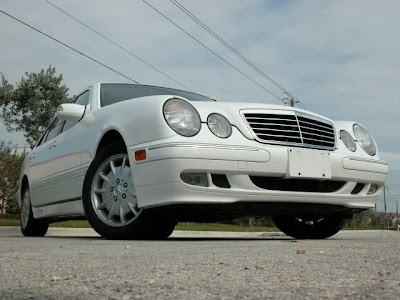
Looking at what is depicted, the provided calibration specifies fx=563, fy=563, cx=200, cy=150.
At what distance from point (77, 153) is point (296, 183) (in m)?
2.18

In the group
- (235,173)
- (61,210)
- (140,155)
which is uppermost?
(140,155)

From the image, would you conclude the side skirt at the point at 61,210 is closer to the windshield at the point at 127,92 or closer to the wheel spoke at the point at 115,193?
the wheel spoke at the point at 115,193

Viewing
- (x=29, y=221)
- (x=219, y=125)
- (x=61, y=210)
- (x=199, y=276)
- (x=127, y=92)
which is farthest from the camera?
(x=29, y=221)

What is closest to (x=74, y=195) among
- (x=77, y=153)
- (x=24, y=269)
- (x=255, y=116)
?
(x=77, y=153)

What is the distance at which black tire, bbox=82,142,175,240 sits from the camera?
4.50 m

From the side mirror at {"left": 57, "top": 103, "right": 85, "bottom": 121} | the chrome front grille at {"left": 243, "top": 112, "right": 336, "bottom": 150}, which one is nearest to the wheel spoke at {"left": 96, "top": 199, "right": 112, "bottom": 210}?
the side mirror at {"left": 57, "top": 103, "right": 85, "bottom": 121}

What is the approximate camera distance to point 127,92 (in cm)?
564

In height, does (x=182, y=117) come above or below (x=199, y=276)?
above

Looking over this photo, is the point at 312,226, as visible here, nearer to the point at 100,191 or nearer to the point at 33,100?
the point at 100,191

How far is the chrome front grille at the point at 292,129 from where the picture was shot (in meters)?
4.56

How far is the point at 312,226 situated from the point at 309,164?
63.0 inches

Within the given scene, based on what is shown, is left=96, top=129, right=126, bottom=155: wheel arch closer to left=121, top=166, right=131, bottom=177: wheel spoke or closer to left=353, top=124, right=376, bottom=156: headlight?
left=121, top=166, right=131, bottom=177: wheel spoke

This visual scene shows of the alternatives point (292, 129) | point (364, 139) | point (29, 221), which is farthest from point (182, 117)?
point (29, 221)

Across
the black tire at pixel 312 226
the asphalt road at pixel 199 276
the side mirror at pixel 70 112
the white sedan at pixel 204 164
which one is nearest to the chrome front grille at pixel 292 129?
the white sedan at pixel 204 164
